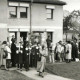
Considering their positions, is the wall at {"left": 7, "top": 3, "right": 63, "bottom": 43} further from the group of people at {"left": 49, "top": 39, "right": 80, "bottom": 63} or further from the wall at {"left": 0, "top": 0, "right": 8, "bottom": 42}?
the group of people at {"left": 49, "top": 39, "right": 80, "bottom": 63}

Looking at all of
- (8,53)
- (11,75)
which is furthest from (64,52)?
(11,75)

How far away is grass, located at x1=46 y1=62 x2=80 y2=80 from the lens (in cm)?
2033

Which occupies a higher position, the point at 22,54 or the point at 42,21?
the point at 42,21

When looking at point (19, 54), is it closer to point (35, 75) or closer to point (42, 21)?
point (35, 75)

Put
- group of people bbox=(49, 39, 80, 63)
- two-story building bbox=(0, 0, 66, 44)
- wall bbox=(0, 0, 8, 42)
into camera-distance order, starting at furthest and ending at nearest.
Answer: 1. two-story building bbox=(0, 0, 66, 44)
2. wall bbox=(0, 0, 8, 42)
3. group of people bbox=(49, 39, 80, 63)

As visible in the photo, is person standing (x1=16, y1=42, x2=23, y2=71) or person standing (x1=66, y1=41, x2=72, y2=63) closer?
person standing (x1=16, y1=42, x2=23, y2=71)

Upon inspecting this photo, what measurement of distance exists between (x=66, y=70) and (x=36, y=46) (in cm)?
249

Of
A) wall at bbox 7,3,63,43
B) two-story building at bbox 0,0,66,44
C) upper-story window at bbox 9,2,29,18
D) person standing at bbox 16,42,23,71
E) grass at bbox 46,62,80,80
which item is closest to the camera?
grass at bbox 46,62,80,80

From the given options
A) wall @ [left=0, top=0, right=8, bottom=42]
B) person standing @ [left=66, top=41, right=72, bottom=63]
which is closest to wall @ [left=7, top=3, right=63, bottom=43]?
wall @ [left=0, top=0, right=8, bottom=42]

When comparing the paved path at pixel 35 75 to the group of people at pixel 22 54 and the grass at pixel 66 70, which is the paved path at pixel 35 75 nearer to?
the group of people at pixel 22 54

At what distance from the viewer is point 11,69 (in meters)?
20.9

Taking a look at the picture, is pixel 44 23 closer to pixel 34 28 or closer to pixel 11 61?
pixel 34 28

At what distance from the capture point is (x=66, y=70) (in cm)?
2178

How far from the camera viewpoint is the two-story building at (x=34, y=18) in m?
36.1
